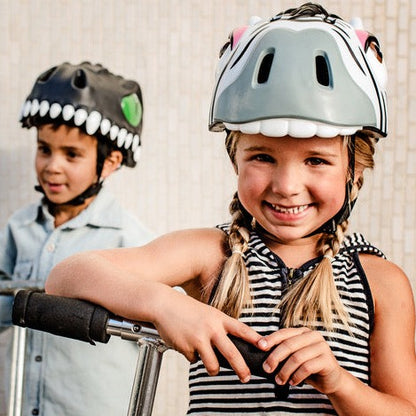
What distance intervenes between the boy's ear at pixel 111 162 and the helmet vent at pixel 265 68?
5.61 feet

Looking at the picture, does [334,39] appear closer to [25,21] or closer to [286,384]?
[286,384]

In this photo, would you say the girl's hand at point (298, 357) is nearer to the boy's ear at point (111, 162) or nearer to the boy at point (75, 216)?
the boy at point (75, 216)

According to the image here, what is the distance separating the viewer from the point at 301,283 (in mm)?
2021

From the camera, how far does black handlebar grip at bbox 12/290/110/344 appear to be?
1.61 m

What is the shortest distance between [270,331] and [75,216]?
173 cm

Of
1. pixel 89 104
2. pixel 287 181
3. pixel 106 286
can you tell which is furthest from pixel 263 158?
pixel 89 104

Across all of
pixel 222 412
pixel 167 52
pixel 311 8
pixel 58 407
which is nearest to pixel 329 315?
pixel 222 412

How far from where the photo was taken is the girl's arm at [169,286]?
4.98ft

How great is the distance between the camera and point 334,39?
1993 millimetres

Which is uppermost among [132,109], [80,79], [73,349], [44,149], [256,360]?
[80,79]

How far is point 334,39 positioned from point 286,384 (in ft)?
2.93

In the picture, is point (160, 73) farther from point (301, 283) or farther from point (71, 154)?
point (301, 283)

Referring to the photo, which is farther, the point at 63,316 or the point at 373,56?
the point at 373,56

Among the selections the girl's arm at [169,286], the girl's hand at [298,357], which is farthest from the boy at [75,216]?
the girl's hand at [298,357]
